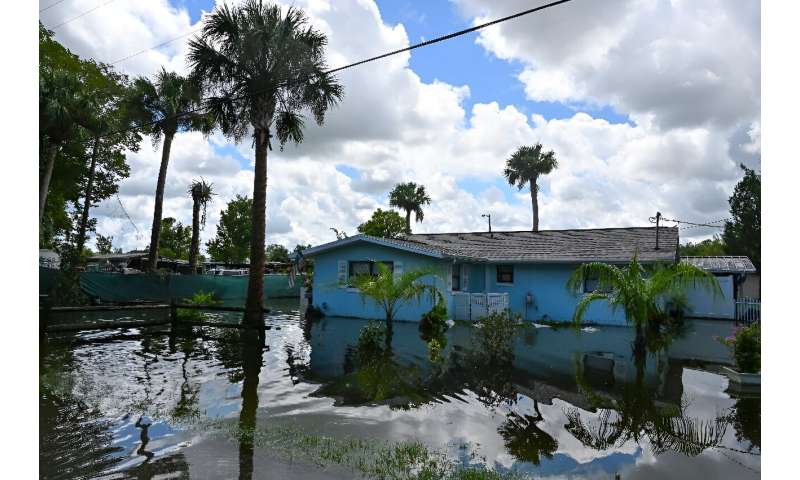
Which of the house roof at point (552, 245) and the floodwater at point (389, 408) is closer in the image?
the floodwater at point (389, 408)

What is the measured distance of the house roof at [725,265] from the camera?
20969mm

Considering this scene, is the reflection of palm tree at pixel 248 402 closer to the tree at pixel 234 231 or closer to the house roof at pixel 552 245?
the house roof at pixel 552 245

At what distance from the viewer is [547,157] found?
1662 inches

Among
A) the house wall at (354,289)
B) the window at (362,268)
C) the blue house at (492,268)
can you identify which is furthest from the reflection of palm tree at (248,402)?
the window at (362,268)

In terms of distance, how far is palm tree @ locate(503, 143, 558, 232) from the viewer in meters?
42.1

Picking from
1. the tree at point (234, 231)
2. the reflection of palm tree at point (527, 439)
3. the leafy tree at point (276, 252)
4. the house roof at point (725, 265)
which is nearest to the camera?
the reflection of palm tree at point (527, 439)

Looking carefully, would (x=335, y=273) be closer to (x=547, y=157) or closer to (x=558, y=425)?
(x=558, y=425)

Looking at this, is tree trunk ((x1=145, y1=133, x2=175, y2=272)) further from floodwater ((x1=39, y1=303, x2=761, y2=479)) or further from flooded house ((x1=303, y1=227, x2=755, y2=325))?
floodwater ((x1=39, y1=303, x2=761, y2=479))

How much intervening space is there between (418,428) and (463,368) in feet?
13.0

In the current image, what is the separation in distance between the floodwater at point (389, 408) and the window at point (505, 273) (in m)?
8.41

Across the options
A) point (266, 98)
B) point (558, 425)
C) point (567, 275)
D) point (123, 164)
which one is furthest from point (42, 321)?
point (123, 164)

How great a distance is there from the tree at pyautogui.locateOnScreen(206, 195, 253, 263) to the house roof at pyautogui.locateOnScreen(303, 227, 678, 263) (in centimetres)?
2770

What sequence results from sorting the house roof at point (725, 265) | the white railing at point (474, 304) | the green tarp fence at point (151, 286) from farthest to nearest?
the green tarp fence at point (151, 286) → the house roof at point (725, 265) → the white railing at point (474, 304)

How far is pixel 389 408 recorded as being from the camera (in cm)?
750
